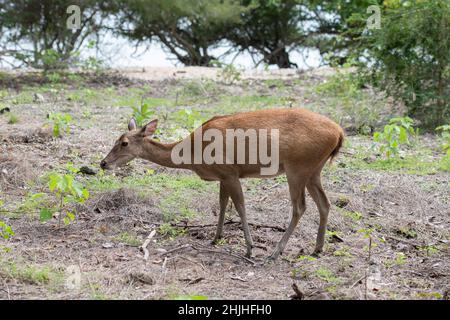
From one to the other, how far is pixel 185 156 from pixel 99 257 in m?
1.47

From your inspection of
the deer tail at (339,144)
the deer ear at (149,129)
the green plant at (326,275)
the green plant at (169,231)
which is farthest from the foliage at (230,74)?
the green plant at (326,275)

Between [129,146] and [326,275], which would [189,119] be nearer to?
[129,146]

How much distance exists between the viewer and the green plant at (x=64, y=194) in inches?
272

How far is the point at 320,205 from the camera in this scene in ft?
24.5

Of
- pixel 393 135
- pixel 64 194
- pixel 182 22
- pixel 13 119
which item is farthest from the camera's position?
pixel 182 22

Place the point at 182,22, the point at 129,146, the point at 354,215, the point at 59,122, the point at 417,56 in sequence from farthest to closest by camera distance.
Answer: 1. the point at 182,22
2. the point at 417,56
3. the point at 59,122
4. the point at 354,215
5. the point at 129,146

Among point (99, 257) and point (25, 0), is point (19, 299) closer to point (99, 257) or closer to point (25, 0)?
point (99, 257)

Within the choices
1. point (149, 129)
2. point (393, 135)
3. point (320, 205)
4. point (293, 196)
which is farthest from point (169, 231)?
point (393, 135)

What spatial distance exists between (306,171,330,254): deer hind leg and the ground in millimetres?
140

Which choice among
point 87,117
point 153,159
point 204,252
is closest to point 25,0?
point 87,117

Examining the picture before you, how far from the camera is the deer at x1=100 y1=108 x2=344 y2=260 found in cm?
716

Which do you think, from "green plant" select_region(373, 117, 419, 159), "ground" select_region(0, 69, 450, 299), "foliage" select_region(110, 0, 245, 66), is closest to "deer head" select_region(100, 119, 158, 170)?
"ground" select_region(0, 69, 450, 299)

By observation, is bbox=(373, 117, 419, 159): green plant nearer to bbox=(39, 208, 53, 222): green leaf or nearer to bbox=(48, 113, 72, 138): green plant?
bbox=(48, 113, 72, 138): green plant

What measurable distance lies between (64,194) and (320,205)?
281 centimetres
